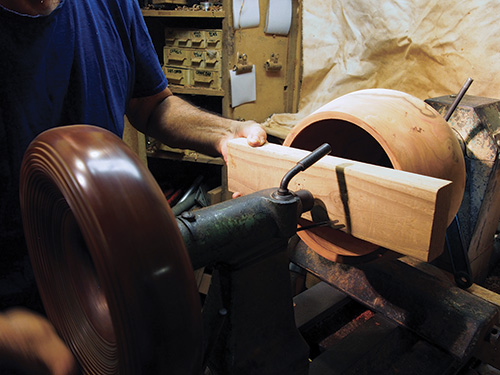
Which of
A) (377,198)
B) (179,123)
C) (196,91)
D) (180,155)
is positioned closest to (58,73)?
(179,123)

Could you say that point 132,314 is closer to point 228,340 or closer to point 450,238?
point 228,340

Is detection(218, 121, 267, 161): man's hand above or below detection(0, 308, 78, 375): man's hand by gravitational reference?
above

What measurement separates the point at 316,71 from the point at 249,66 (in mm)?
457

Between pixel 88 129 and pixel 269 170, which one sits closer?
pixel 88 129

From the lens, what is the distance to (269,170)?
935 mm

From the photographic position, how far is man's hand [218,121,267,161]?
1.01 metres

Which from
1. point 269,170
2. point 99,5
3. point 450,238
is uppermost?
point 99,5

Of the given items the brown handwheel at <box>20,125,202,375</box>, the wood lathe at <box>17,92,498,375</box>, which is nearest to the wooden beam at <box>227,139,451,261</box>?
the wood lathe at <box>17,92,498,375</box>

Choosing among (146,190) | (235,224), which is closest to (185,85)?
(235,224)

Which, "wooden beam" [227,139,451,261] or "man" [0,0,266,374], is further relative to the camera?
"man" [0,0,266,374]

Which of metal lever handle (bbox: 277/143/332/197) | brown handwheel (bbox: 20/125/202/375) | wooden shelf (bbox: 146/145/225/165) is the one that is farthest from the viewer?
wooden shelf (bbox: 146/145/225/165)

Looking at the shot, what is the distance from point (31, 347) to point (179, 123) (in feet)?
3.39

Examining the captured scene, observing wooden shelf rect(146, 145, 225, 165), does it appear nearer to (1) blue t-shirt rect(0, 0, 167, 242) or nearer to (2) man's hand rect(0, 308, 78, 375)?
(1) blue t-shirt rect(0, 0, 167, 242)

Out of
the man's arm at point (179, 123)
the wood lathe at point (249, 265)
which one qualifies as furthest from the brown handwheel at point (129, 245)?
the man's arm at point (179, 123)
